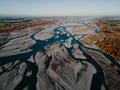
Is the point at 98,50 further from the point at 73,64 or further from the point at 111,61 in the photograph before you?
the point at 73,64

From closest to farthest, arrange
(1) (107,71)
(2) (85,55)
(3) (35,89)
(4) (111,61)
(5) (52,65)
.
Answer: (3) (35,89)
(1) (107,71)
(5) (52,65)
(4) (111,61)
(2) (85,55)

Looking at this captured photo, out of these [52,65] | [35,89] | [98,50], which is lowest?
[98,50]

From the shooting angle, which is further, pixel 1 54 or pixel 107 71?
pixel 1 54

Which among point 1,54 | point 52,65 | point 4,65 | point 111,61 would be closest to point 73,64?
point 52,65

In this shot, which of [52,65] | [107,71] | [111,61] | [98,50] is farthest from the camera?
[98,50]

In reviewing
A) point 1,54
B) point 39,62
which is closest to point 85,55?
point 39,62

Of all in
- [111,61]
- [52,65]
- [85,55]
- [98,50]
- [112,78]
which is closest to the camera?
[112,78]

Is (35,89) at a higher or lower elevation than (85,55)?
higher

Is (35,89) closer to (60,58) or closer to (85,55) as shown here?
(60,58)

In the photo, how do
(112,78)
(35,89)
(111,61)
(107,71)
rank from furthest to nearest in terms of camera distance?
(111,61) < (107,71) < (112,78) < (35,89)
